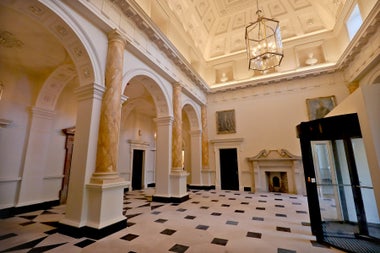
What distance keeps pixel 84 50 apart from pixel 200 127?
22.2 ft

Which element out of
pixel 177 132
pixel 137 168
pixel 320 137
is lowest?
pixel 137 168

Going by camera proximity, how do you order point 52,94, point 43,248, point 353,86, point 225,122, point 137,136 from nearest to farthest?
point 43,248, point 52,94, point 353,86, point 225,122, point 137,136

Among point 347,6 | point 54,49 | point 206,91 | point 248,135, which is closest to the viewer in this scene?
point 54,49

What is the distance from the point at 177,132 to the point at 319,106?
6.68 meters

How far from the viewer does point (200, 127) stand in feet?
31.5

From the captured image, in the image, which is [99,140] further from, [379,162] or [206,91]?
[206,91]

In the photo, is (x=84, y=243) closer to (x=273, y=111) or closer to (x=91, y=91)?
(x=91, y=91)

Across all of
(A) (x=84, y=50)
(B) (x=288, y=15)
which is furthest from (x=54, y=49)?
(B) (x=288, y=15)

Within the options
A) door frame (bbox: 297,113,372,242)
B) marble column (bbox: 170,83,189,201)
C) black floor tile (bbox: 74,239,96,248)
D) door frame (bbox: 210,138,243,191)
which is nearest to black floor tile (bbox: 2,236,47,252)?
black floor tile (bbox: 74,239,96,248)

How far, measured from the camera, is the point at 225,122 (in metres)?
9.83

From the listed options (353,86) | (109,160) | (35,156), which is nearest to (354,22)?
(353,86)

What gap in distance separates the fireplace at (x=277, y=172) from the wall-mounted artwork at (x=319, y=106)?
2.13 m

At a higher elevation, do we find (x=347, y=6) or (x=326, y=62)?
(x=347, y=6)

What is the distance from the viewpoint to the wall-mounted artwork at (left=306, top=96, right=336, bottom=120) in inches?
315
